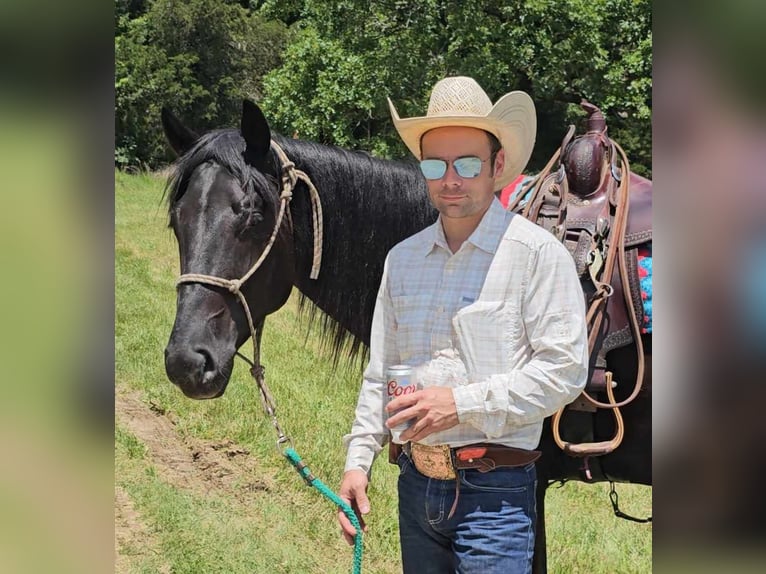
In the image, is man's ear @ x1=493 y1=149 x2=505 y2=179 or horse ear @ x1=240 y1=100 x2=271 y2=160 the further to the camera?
horse ear @ x1=240 y1=100 x2=271 y2=160

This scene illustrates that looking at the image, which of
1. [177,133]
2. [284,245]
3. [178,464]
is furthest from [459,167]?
[178,464]

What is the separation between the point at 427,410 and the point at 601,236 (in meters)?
1.24

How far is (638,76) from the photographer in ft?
49.3

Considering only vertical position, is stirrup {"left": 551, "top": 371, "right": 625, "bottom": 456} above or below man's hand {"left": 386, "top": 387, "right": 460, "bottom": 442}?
below

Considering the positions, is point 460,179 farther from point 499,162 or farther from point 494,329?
point 494,329

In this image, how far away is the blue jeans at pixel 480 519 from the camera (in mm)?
1758

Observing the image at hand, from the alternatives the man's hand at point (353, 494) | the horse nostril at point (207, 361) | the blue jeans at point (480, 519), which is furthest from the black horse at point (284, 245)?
the blue jeans at point (480, 519)

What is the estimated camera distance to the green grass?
4.12 m

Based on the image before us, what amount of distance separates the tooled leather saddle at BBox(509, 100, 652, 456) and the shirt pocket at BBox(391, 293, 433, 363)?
2.79ft

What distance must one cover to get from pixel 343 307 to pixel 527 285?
1316 millimetres

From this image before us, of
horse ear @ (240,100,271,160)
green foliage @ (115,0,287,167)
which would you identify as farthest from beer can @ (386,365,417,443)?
green foliage @ (115,0,287,167)

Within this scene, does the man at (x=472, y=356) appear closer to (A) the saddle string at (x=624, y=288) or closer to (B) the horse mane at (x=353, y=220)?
(A) the saddle string at (x=624, y=288)

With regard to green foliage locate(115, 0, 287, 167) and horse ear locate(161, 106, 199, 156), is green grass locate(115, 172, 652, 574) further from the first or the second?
green foliage locate(115, 0, 287, 167)
